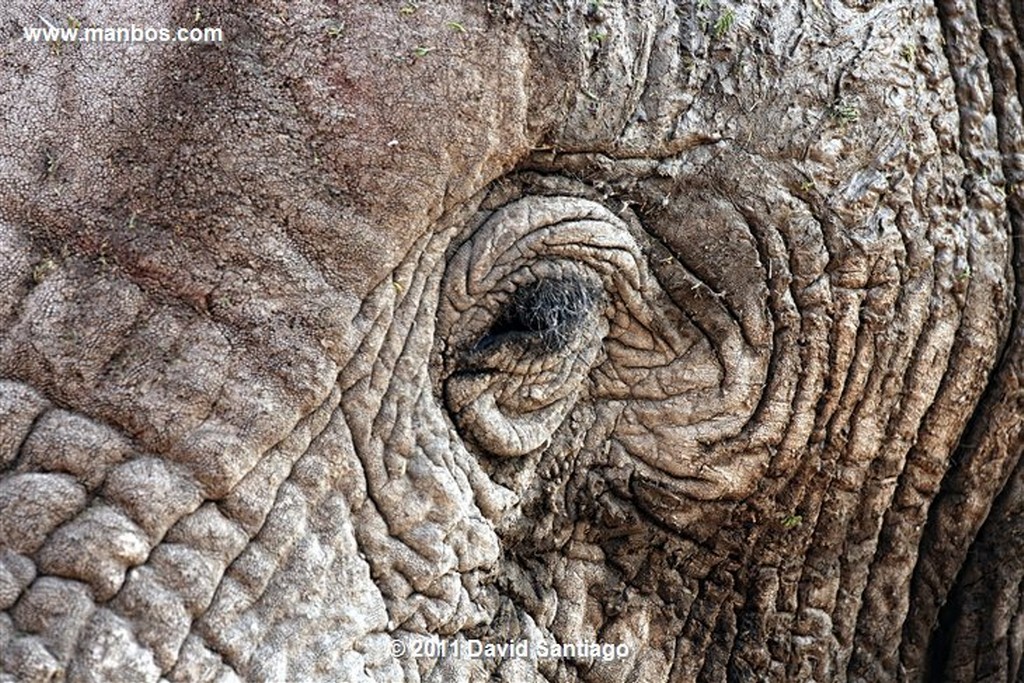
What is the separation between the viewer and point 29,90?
124 inches

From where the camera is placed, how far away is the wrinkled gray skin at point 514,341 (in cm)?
298

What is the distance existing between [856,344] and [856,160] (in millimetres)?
427

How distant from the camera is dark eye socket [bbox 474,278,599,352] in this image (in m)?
3.45

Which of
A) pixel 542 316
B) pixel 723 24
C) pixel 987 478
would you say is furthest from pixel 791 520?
pixel 723 24

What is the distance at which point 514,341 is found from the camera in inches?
136

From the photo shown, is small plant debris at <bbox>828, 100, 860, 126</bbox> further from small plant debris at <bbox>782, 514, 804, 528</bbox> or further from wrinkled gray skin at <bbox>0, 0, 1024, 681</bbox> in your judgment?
small plant debris at <bbox>782, 514, 804, 528</bbox>

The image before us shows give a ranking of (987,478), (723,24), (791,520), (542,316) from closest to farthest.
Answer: (542,316) → (723,24) → (791,520) → (987,478)

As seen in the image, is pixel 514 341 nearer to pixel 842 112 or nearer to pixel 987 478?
pixel 842 112

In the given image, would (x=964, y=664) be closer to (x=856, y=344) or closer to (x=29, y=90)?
(x=856, y=344)

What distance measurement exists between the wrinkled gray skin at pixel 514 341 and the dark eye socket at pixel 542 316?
0.04 feet

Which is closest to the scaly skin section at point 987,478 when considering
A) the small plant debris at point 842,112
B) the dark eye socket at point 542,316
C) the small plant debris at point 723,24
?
the small plant debris at point 842,112

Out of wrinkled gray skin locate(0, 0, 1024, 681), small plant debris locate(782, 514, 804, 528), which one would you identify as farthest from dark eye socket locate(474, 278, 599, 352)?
small plant debris locate(782, 514, 804, 528)

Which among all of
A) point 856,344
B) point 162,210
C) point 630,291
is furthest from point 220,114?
point 856,344

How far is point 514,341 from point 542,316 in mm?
79
